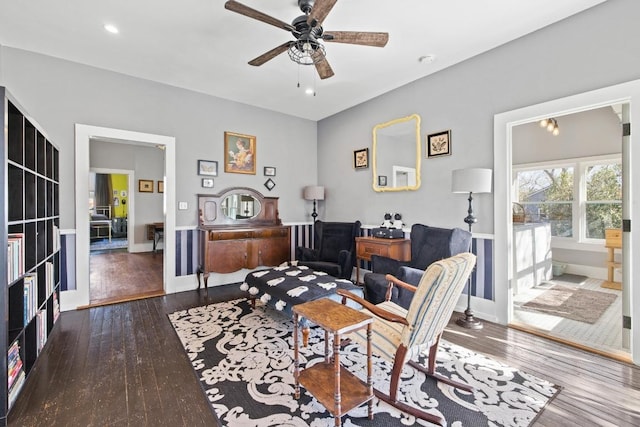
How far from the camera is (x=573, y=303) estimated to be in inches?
143

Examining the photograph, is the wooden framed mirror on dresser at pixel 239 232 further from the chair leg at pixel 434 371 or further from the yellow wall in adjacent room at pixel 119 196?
the yellow wall in adjacent room at pixel 119 196

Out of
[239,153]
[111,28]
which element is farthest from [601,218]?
[111,28]

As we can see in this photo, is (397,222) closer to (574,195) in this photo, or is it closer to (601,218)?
(574,195)

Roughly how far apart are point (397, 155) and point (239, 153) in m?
2.59

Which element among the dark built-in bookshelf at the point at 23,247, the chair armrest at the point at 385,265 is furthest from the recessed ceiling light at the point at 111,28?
the chair armrest at the point at 385,265

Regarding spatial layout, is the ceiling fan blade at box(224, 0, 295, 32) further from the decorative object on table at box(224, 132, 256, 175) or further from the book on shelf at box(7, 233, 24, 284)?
the decorative object on table at box(224, 132, 256, 175)

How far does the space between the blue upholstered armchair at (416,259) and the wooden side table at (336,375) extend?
1181mm

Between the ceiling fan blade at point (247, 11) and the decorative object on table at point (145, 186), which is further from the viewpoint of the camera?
the decorative object on table at point (145, 186)

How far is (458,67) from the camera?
3500 millimetres

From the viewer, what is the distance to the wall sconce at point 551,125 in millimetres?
4551

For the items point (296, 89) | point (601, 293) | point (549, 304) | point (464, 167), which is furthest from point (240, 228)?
point (601, 293)

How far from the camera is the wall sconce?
14.9 feet

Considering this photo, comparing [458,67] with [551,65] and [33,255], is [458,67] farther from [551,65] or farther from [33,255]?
[33,255]

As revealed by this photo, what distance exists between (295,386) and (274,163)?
4.02 meters
